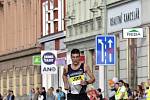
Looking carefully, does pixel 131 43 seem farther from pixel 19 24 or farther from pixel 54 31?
pixel 19 24

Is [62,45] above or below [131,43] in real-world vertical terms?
above

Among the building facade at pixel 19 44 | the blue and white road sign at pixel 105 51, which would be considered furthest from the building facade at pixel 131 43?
the building facade at pixel 19 44

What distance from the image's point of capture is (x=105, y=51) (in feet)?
96.4

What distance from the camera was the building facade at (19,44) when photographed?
63.3 m

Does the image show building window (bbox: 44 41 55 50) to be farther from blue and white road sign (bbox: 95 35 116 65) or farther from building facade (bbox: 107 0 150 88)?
blue and white road sign (bbox: 95 35 116 65)

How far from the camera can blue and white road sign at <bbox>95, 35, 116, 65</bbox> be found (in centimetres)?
2928

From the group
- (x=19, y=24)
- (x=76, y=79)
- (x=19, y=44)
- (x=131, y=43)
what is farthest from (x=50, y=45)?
(x=76, y=79)

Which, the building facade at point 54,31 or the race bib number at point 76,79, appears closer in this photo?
the race bib number at point 76,79

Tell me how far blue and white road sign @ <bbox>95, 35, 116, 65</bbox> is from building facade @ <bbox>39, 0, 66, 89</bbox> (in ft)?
77.7

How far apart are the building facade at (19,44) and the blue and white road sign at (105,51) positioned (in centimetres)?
3184

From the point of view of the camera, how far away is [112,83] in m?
30.5

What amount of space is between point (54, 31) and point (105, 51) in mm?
28151

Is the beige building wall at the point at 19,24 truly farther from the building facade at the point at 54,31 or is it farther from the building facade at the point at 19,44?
the building facade at the point at 54,31

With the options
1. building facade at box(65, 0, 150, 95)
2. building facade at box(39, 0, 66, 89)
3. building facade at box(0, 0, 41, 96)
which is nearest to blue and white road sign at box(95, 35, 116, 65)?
building facade at box(65, 0, 150, 95)
